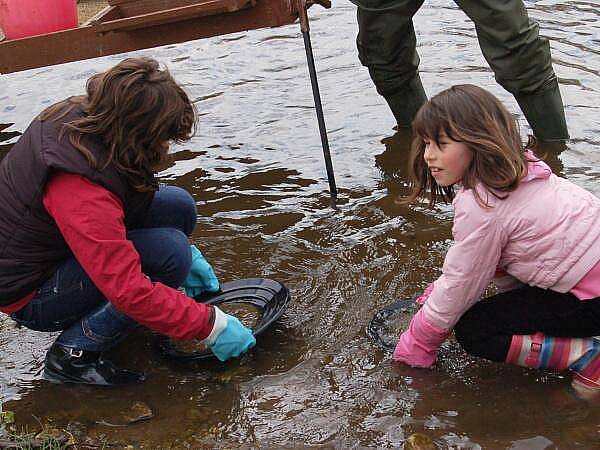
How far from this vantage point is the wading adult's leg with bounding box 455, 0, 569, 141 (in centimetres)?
408

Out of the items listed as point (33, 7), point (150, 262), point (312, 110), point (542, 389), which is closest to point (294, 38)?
point (312, 110)

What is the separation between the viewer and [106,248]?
2.65 metres

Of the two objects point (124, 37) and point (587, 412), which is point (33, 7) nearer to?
point (124, 37)

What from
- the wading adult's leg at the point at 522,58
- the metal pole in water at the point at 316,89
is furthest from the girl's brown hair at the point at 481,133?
the wading adult's leg at the point at 522,58

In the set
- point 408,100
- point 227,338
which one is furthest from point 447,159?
point 408,100

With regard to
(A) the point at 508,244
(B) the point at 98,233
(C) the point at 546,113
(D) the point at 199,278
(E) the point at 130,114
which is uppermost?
(E) the point at 130,114

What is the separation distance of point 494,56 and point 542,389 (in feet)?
6.63

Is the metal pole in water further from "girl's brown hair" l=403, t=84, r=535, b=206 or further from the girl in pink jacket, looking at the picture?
"girl's brown hair" l=403, t=84, r=535, b=206

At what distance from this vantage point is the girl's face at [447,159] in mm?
2562

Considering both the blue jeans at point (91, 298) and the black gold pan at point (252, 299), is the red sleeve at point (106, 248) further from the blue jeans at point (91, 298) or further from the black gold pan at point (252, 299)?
the black gold pan at point (252, 299)

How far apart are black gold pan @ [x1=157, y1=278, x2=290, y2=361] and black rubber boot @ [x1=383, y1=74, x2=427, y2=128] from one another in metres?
1.83

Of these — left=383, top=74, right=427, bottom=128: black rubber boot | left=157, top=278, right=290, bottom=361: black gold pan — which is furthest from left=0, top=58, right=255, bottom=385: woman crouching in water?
left=383, top=74, right=427, bottom=128: black rubber boot

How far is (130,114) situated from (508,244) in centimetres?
122

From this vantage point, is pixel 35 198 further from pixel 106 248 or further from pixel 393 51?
pixel 393 51
